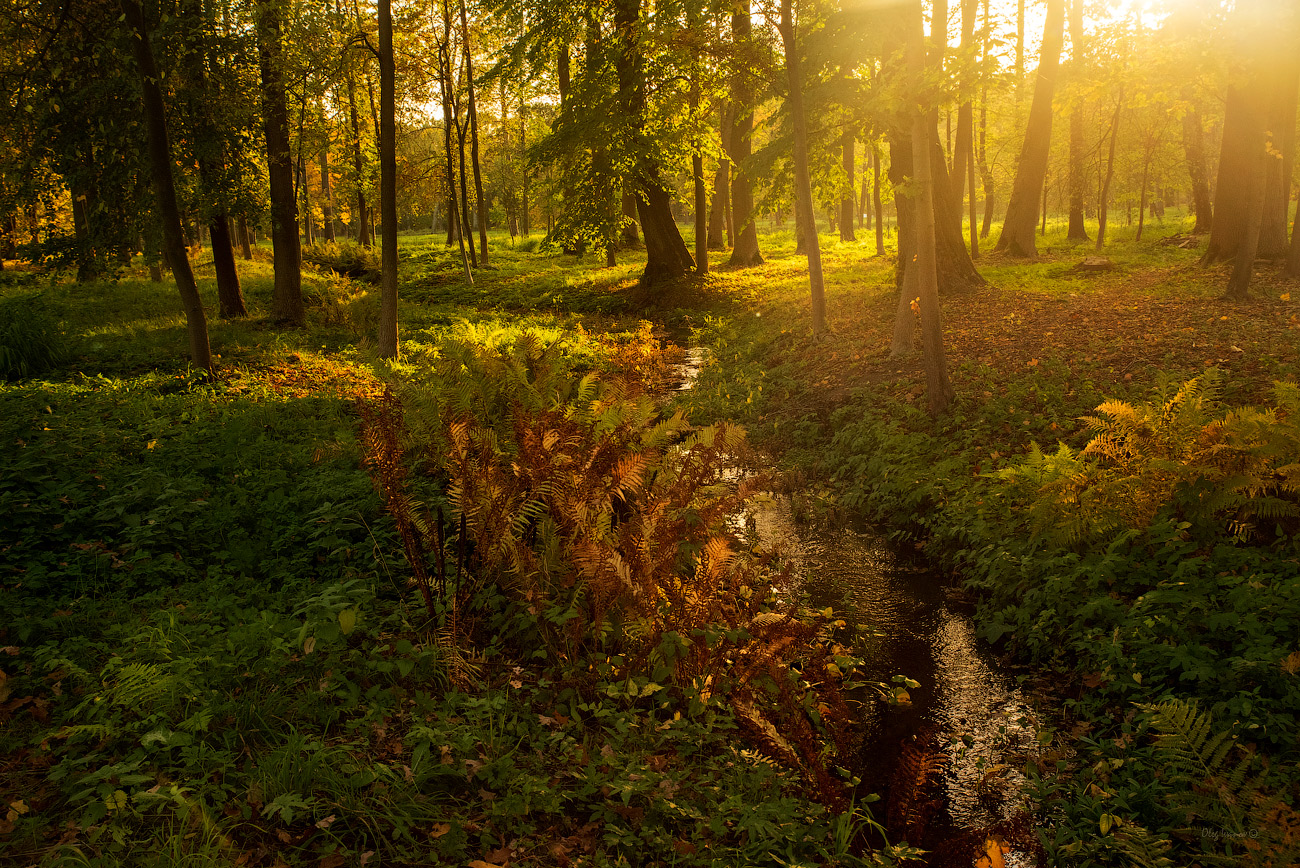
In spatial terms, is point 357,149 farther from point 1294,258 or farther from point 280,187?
point 1294,258

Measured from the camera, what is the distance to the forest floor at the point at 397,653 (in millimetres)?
3029

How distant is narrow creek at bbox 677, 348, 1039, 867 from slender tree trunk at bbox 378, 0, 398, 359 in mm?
8114

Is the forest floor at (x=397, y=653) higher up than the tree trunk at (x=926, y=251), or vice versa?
the tree trunk at (x=926, y=251)

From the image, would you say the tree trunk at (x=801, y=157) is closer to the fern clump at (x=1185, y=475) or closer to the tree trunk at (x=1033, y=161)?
the fern clump at (x=1185, y=475)

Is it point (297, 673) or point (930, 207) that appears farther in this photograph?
point (930, 207)

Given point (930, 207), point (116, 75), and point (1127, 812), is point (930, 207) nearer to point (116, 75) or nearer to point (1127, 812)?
point (1127, 812)

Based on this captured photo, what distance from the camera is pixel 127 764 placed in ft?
9.70

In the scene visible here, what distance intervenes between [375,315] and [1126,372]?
14.9 m

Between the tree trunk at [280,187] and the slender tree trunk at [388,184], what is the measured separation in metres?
1.65

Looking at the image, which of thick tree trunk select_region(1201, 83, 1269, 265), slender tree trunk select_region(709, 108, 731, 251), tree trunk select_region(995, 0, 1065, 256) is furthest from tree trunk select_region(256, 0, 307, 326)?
slender tree trunk select_region(709, 108, 731, 251)

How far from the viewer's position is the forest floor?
3.03 metres

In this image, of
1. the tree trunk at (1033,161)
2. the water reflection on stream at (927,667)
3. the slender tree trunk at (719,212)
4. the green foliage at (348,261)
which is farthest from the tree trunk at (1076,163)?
the green foliage at (348,261)

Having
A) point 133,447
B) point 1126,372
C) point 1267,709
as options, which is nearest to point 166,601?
point 133,447

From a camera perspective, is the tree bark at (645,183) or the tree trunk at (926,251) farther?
the tree bark at (645,183)
